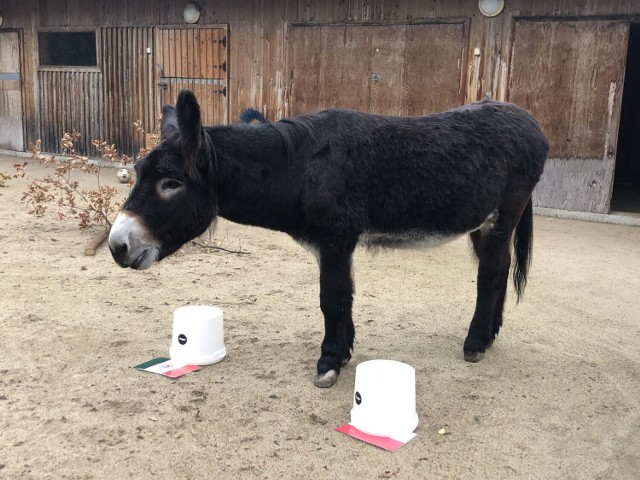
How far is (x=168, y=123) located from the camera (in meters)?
2.94

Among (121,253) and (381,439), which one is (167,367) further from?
(381,439)

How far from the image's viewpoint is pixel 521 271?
3881mm

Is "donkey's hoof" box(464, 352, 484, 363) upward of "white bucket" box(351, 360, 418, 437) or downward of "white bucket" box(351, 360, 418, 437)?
downward

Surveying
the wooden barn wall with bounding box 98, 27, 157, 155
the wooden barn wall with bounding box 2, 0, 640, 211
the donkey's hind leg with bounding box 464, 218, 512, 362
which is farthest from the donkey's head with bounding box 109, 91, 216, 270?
the wooden barn wall with bounding box 98, 27, 157, 155

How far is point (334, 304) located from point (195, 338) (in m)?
0.80

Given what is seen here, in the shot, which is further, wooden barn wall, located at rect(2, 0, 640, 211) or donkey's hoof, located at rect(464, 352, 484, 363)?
wooden barn wall, located at rect(2, 0, 640, 211)

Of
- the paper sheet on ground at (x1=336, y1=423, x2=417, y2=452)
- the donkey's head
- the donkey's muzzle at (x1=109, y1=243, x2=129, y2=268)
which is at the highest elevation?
the donkey's head

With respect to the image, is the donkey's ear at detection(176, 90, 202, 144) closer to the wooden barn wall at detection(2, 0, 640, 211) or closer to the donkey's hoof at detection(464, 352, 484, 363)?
the donkey's hoof at detection(464, 352, 484, 363)

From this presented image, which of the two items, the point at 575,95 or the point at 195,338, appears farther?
the point at 575,95

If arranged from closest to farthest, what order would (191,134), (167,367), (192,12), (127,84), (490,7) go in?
(191,134) < (167,367) < (490,7) < (192,12) < (127,84)

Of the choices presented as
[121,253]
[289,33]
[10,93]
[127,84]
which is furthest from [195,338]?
[10,93]

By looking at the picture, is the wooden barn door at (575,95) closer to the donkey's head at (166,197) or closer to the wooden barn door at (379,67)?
the wooden barn door at (379,67)

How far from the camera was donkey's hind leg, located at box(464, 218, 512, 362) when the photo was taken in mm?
3465

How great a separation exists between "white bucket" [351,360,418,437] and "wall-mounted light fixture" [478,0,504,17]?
640 cm
